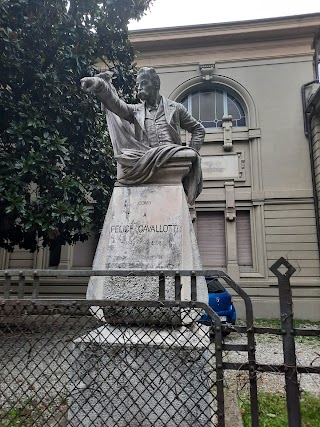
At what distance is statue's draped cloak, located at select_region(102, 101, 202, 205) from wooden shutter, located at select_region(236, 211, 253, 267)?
8333 mm

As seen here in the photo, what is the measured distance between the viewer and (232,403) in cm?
332

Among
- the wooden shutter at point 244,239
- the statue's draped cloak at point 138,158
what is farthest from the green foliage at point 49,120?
the wooden shutter at point 244,239

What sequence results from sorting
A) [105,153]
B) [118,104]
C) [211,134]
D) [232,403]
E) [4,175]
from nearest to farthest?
1. [232,403]
2. [118,104]
3. [4,175]
4. [105,153]
5. [211,134]

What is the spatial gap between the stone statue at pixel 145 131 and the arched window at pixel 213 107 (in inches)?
357

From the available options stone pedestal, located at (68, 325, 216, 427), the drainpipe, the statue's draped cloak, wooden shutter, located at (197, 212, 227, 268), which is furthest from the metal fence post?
the drainpipe

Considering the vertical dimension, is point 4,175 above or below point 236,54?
below

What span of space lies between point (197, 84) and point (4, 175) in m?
8.78

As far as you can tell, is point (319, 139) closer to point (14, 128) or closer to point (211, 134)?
point (211, 134)

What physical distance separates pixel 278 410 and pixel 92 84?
3.73m

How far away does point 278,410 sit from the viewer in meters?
3.45

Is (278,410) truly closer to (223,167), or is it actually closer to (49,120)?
(49,120)

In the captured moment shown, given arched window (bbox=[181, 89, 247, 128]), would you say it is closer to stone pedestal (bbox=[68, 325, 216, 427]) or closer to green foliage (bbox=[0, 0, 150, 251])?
green foliage (bbox=[0, 0, 150, 251])

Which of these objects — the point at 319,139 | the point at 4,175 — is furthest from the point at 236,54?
the point at 4,175

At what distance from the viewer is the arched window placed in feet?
41.3
